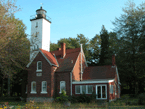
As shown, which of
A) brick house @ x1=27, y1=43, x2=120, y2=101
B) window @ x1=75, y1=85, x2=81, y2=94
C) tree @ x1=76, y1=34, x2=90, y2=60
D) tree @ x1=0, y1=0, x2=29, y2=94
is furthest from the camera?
tree @ x1=76, y1=34, x2=90, y2=60

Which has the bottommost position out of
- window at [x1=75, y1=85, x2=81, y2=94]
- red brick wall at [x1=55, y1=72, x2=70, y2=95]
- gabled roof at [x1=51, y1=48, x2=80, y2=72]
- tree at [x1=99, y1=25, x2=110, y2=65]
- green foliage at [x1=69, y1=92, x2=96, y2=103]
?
green foliage at [x1=69, y1=92, x2=96, y2=103]

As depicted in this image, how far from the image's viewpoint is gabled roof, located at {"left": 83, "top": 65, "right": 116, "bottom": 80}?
2692cm

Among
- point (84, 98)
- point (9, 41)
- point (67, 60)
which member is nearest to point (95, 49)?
point (67, 60)

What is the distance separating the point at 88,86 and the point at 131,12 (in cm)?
1435

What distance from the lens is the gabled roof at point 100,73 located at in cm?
2692

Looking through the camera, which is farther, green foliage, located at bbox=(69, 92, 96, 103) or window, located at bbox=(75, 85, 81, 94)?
window, located at bbox=(75, 85, 81, 94)

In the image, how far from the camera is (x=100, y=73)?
2786cm

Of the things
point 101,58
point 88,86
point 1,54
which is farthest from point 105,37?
point 1,54

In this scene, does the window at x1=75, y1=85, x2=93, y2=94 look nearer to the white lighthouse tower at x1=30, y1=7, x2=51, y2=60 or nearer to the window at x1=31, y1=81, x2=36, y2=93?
the window at x1=31, y1=81, x2=36, y2=93

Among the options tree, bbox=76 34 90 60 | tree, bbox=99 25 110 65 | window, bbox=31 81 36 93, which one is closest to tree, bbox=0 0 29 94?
window, bbox=31 81 36 93

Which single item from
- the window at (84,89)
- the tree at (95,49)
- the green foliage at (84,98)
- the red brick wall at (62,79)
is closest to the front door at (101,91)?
the window at (84,89)

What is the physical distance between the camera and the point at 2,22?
647 inches

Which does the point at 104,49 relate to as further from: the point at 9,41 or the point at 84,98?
the point at 9,41

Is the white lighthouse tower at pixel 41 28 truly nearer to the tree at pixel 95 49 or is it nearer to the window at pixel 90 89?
the window at pixel 90 89
